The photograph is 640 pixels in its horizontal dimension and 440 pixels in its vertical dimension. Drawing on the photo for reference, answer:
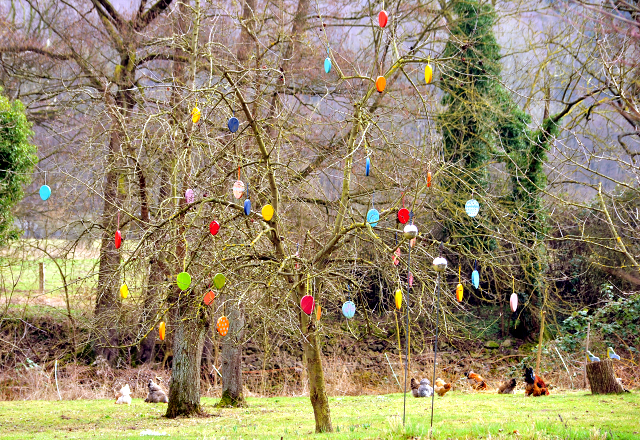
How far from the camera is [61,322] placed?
16.4m

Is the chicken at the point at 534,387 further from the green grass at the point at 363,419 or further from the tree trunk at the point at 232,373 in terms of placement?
the tree trunk at the point at 232,373

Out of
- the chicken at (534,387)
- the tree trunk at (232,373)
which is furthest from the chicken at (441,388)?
the tree trunk at (232,373)

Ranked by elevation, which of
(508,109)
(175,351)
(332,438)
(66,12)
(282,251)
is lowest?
(332,438)

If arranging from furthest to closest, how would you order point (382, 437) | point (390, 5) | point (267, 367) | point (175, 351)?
point (267, 367) → point (390, 5) → point (175, 351) → point (382, 437)

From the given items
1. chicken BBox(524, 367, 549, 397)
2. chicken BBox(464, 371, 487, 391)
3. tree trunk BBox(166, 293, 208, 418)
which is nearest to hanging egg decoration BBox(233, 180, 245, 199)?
tree trunk BBox(166, 293, 208, 418)

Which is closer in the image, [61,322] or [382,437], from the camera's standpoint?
[382,437]

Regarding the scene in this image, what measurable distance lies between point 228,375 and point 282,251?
507 cm

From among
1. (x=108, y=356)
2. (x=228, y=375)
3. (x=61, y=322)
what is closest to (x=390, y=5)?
(x=228, y=375)

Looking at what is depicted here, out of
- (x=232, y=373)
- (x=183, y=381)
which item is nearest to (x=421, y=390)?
(x=232, y=373)

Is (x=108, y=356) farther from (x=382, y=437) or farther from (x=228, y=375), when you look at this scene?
(x=382, y=437)

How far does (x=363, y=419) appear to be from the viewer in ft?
26.6

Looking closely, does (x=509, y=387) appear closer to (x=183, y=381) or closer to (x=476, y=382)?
(x=476, y=382)

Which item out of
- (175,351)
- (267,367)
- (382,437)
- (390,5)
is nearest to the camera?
(382,437)

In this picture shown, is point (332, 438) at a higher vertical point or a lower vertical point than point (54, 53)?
lower
